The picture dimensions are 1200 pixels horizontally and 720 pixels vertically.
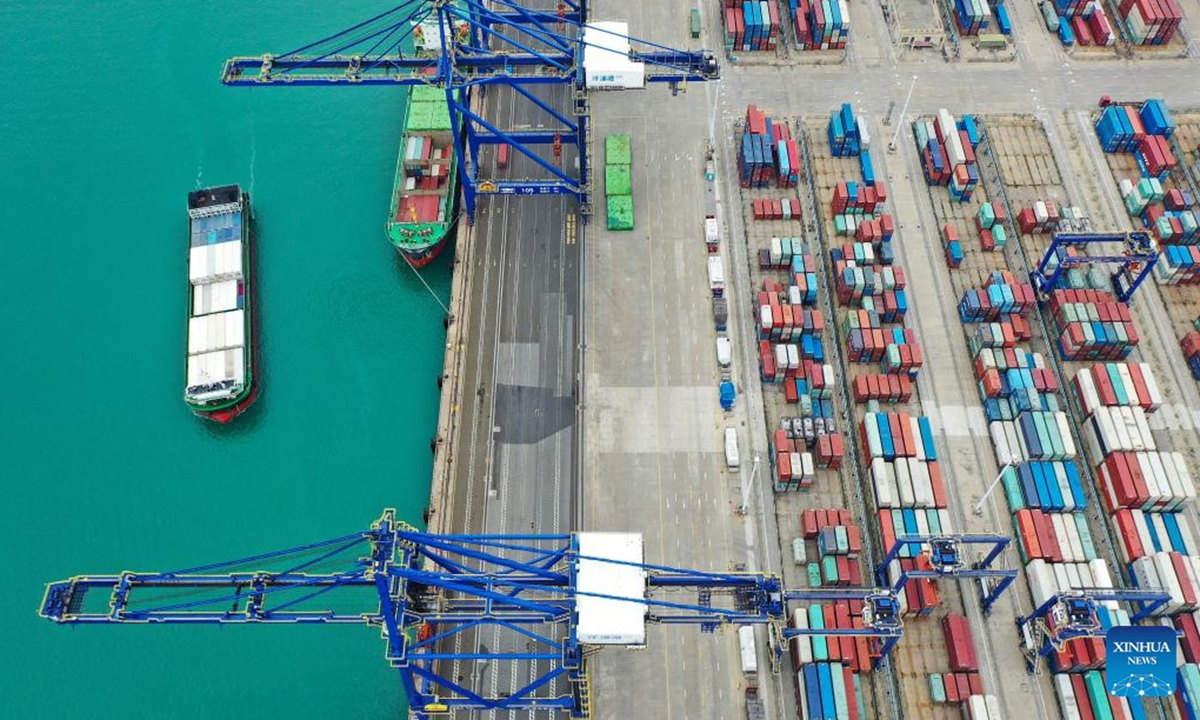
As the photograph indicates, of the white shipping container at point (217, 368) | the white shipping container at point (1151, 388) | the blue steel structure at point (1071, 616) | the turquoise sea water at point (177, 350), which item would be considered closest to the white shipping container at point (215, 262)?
the turquoise sea water at point (177, 350)

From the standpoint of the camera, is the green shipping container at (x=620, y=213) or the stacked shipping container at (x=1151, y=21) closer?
the green shipping container at (x=620, y=213)

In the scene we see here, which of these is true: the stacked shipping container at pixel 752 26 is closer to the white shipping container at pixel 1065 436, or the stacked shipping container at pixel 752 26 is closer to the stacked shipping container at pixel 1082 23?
the stacked shipping container at pixel 1082 23

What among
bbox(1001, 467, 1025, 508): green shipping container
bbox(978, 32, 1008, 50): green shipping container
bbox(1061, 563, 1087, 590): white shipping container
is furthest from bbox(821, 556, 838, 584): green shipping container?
bbox(978, 32, 1008, 50): green shipping container

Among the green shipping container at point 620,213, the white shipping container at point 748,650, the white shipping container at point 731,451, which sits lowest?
the white shipping container at point 748,650

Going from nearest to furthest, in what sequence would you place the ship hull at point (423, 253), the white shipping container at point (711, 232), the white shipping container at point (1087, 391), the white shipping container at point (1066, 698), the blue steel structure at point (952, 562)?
the blue steel structure at point (952, 562)
the white shipping container at point (1066, 698)
the white shipping container at point (1087, 391)
the white shipping container at point (711, 232)
the ship hull at point (423, 253)

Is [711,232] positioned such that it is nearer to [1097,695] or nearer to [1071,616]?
[1071,616]

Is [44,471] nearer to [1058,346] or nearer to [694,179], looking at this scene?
[694,179]

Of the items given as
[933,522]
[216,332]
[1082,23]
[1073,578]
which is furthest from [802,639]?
[1082,23]
